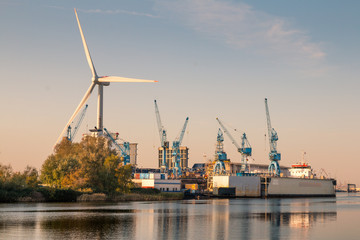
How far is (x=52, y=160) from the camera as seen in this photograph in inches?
5595

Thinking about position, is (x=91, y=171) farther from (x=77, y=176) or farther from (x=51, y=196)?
(x=51, y=196)

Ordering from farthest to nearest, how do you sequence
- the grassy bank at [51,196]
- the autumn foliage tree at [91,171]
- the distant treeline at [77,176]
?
the autumn foliage tree at [91,171] → the distant treeline at [77,176] → the grassy bank at [51,196]

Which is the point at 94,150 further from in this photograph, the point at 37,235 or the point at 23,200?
the point at 37,235

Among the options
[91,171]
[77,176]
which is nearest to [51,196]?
[77,176]

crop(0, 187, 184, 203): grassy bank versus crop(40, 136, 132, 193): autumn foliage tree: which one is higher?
crop(40, 136, 132, 193): autumn foliage tree

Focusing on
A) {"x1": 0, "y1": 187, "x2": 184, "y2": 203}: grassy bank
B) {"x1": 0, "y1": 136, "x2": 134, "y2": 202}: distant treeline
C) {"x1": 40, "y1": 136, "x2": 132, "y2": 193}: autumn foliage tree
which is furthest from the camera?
{"x1": 40, "y1": 136, "x2": 132, "y2": 193}: autumn foliage tree

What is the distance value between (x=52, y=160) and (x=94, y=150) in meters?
15.5

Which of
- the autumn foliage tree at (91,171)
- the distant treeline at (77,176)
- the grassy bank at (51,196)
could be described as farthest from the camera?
the autumn foliage tree at (91,171)

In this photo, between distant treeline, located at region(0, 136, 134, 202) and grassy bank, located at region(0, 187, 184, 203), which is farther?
distant treeline, located at region(0, 136, 134, 202)

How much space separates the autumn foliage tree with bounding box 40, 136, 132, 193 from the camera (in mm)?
129125

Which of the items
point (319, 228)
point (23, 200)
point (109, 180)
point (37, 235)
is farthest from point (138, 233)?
point (109, 180)

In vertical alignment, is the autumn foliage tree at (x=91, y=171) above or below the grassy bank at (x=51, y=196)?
above

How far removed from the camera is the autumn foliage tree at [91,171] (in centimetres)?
12912

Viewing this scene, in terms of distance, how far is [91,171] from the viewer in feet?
427
